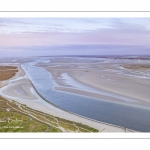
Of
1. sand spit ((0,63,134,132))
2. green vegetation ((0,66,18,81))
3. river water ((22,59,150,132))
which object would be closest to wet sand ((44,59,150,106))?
river water ((22,59,150,132))

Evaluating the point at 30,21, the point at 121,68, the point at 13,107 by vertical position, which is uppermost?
the point at 30,21

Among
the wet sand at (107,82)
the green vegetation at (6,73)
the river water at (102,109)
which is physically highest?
the green vegetation at (6,73)

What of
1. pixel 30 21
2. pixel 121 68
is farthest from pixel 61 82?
pixel 30 21

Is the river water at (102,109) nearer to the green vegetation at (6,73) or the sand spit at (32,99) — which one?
the sand spit at (32,99)

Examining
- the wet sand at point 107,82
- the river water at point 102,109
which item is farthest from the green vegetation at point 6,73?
the wet sand at point 107,82
